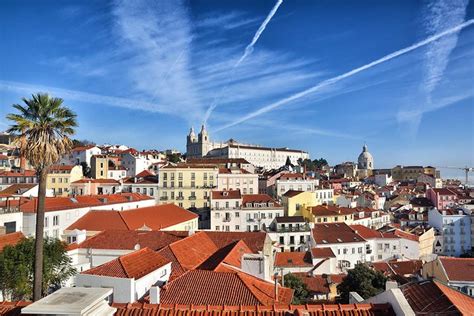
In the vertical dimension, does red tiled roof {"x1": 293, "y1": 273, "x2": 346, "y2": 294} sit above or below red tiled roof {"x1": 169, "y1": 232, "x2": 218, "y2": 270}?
below

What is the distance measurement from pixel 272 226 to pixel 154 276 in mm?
36625

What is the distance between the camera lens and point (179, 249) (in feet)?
74.4

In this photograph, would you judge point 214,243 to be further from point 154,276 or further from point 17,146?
point 17,146

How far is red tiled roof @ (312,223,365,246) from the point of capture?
47.8 metres

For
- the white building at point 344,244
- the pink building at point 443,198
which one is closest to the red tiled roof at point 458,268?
the white building at point 344,244

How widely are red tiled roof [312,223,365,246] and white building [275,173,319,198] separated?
739 inches

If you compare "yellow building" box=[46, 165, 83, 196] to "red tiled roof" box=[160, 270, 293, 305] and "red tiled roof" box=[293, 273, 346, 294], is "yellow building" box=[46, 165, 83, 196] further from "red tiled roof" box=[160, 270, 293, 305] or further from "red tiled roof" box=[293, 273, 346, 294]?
"red tiled roof" box=[160, 270, 293, 305]

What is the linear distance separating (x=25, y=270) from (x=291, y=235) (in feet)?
119

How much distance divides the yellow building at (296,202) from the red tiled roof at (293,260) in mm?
15120

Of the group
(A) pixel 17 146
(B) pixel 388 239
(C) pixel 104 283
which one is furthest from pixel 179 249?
(B) pixel 388 239

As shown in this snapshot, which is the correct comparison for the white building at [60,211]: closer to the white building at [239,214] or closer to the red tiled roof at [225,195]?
the white building at [239,214]

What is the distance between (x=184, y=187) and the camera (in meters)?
62.0

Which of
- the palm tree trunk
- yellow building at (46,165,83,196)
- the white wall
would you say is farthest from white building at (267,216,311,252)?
yellow building at (46,165,83,196)

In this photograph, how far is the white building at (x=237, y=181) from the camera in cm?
6619
